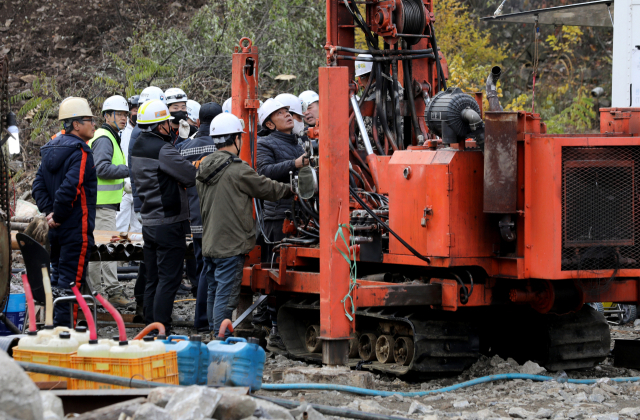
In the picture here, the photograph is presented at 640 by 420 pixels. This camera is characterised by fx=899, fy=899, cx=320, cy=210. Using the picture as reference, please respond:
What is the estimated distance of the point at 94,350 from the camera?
4.77 meters

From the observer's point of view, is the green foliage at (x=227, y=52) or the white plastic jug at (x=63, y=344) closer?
the white plastic jug at (x=63, y=344)

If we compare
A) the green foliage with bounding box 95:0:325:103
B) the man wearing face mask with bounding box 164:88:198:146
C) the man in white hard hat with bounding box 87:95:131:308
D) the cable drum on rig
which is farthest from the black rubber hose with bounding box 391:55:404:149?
the green foliage with bounding box 95:0:325:103

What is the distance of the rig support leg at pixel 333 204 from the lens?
6.58 m

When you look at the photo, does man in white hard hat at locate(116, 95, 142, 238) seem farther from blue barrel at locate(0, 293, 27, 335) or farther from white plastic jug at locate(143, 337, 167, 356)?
white plastic jug at locate(143, 337, 167, 356)

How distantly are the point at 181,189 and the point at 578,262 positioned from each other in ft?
12.4

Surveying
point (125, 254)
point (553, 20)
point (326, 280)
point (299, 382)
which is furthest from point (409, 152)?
point (553, 20)

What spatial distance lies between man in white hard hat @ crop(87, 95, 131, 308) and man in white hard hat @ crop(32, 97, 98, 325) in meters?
2.12

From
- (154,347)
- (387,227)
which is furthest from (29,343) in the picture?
(387,227)

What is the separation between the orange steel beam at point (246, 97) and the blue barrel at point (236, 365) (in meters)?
3.36

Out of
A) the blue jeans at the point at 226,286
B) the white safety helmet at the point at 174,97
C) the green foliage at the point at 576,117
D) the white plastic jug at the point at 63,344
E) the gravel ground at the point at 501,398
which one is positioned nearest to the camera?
the white plastic jug at the point at 63,344

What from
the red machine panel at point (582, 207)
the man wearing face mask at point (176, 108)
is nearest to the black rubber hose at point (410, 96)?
the red machine panel at point (582, 207)

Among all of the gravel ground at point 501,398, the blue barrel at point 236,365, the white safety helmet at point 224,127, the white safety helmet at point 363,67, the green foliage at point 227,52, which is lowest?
the gravel ground at point 501,398

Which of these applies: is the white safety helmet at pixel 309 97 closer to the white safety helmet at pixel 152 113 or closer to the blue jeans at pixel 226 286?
the white safety helmet at pixel 152 113

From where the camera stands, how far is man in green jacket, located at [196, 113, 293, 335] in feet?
24.4
